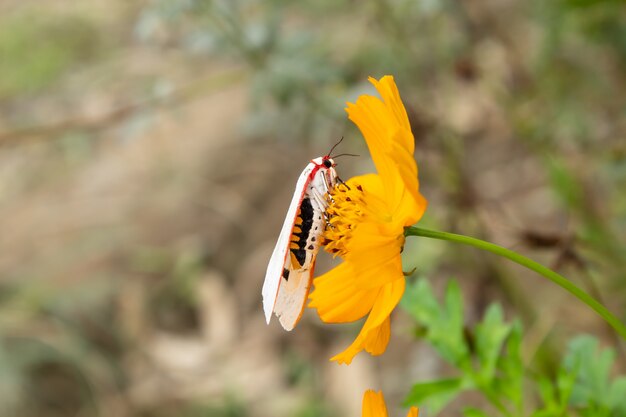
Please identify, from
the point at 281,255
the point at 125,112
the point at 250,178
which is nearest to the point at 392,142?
the point at 281,255

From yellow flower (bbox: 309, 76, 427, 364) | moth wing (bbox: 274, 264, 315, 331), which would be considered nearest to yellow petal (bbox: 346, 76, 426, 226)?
yellow flower (bbox: 309, 76, 427, 364)

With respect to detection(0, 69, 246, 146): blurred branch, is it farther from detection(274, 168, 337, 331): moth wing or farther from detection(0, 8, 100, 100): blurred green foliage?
detection(0, 8, 100, 100): blurred green foliage

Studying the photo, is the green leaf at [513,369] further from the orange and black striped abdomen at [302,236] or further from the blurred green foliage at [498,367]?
the orange and black striped abdomen at [302,236]

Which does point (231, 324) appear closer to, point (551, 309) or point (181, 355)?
point (181, 355)

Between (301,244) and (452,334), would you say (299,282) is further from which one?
(452,334)

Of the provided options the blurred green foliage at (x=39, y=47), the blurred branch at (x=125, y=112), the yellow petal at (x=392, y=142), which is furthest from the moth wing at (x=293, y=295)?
the blurred green foliage at (x=39, y=47)
